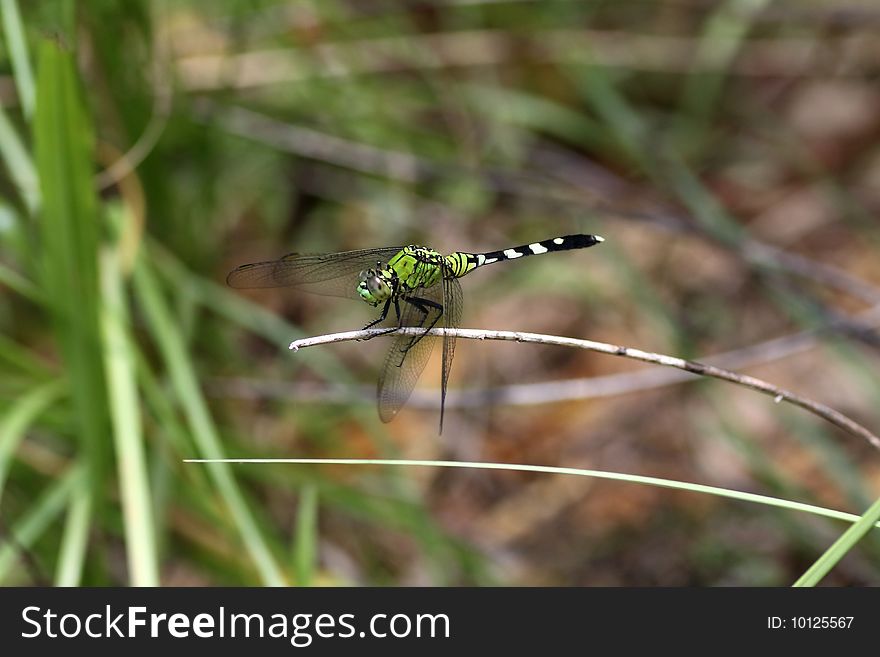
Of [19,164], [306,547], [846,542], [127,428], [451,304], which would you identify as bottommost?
[846,542]

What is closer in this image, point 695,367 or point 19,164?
point 695,367

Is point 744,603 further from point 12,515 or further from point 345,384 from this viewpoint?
point 12,515

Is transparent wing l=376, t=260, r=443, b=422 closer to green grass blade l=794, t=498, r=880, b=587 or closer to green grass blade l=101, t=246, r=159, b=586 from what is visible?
green grass blade l=101, t=246, r=159, b=586

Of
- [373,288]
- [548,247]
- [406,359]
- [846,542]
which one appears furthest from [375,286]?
[846,542]

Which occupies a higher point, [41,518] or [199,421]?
[199,421]

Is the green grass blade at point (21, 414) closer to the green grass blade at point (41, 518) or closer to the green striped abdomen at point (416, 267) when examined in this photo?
the green grass blade at point (41, 518)

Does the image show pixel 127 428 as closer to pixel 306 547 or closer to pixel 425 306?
pixel 306 547
